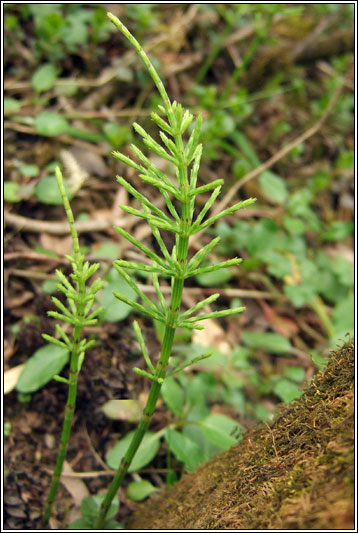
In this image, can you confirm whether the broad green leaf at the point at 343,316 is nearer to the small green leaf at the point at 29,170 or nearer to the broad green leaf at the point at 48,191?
the broad green leaf at the point at 48,191

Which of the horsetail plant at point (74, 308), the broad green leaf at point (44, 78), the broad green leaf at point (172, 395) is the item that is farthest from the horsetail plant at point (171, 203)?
the broad green leaf at point (44, 78)

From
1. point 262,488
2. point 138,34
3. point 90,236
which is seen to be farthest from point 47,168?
point 262,488

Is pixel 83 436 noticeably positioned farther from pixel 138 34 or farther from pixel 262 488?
A: pixel 138 34

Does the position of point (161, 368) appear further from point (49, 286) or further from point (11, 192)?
point (11, 192)

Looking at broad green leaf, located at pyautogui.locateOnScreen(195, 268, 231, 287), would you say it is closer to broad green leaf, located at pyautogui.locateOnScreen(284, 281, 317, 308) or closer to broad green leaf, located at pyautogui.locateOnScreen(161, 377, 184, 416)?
broad green leaf, located at pyautogui.locateOnScreen(284, 281, 317, 308)

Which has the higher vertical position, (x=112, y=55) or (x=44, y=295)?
(x=112, y=55)

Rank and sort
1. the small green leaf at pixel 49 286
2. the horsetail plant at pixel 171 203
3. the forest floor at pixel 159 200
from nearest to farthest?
the horsetail plant at pixel 171 203
the forest floor at pixel 159 200
the small green leaf at pixel 49 286
